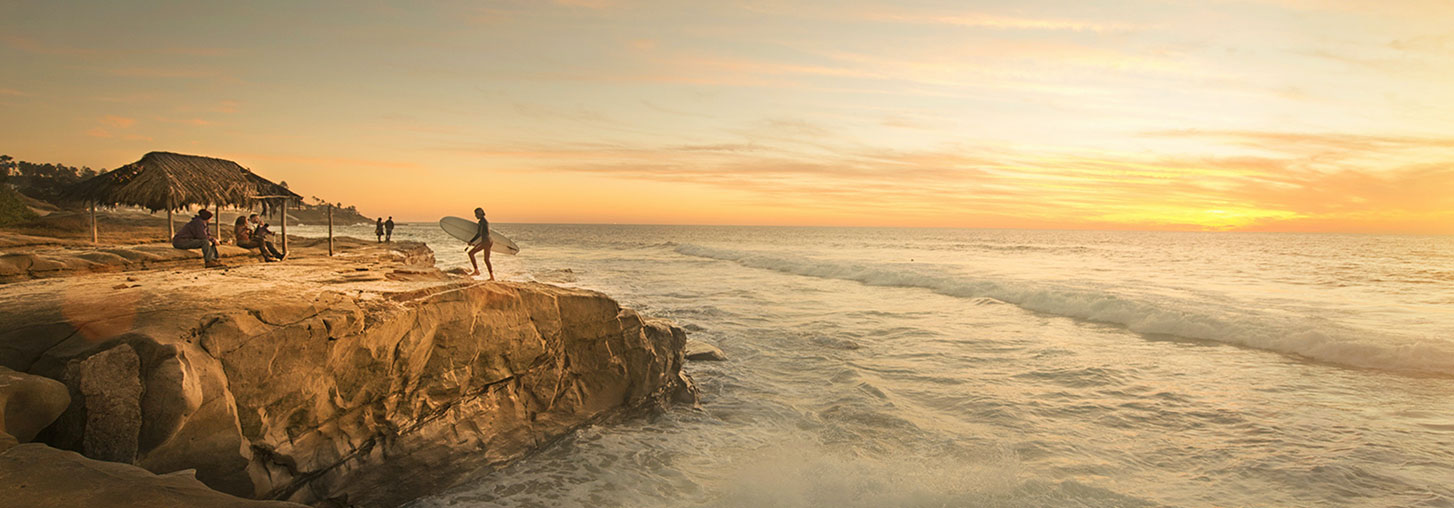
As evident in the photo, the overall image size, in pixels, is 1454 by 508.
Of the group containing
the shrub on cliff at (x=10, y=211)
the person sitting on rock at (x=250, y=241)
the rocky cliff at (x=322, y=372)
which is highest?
the shrub on cliff at (x=10, y=211)

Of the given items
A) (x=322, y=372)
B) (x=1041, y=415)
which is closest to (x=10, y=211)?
(x=322, y=372)

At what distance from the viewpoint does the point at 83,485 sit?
326 centimetres

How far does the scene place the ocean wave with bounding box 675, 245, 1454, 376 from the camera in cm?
1196

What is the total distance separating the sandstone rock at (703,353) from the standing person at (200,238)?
1024 centimetres

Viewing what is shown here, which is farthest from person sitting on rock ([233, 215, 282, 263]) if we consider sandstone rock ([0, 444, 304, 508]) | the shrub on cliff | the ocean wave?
the ocean wave

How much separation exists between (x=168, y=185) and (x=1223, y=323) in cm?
2749

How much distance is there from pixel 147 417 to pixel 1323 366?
18086mm

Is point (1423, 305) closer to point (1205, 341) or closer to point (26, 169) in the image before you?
point (1205, 341)

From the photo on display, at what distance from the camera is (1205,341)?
569 inches

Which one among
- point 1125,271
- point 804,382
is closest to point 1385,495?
Result: point 804,382

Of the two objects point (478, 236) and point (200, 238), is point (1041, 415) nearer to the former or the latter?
point (478, 236)

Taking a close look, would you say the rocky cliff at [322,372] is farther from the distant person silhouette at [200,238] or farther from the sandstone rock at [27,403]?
the distant person silhouette at [200,238]

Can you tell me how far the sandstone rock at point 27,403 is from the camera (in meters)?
3.78

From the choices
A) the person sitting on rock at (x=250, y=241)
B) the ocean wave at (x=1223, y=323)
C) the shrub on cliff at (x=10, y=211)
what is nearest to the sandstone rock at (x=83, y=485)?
the person sitting on rock at (x=250, y=241)
